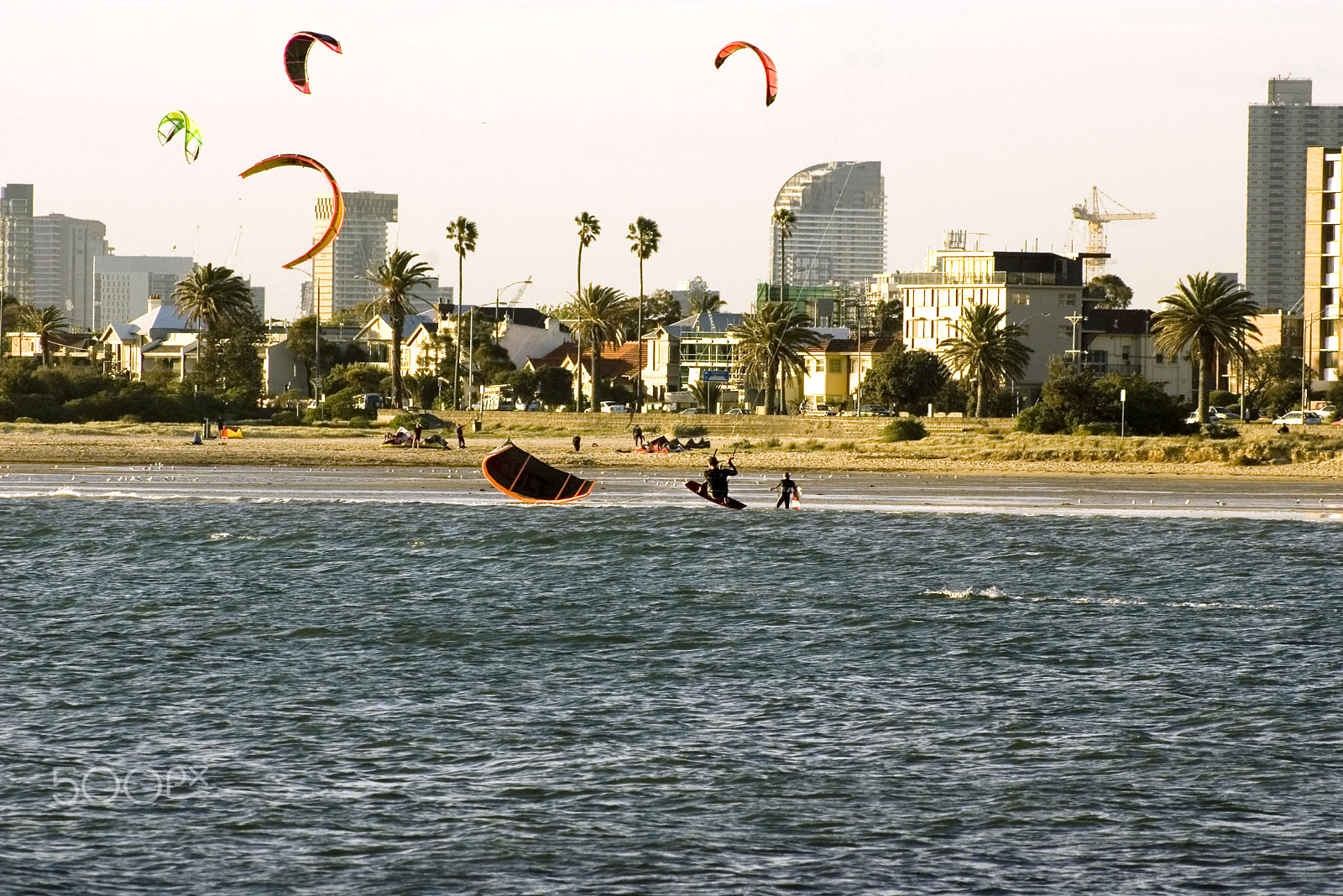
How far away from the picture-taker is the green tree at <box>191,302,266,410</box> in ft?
352

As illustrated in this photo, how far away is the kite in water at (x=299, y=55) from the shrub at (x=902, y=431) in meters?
30.0

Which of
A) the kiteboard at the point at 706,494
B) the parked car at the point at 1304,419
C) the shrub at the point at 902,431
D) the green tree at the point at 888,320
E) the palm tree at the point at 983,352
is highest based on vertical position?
the green tree at the point at 888,320

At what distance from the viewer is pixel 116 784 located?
670 inches

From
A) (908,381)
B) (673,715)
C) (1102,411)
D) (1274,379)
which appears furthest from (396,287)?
(673,715)

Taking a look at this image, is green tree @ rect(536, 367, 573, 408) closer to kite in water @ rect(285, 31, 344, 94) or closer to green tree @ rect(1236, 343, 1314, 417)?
green tree @ rect(1236, 343, 1314, 417)

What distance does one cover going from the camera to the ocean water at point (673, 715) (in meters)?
14.7

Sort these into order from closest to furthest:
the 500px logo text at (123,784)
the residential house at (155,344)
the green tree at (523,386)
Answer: the 500px logo text at (123,784) < the green tree at (523,386) < the residential house at (155,344)

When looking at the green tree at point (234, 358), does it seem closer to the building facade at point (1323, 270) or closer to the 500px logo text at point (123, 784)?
the building facade at point (1323, 270)

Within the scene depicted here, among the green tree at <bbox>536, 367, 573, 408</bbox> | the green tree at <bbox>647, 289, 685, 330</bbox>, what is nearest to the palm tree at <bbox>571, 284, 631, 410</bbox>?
the green tree at <bbox>536, 367, 573, 408</bbox>

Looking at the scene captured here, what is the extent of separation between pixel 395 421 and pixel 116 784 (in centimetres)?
6609

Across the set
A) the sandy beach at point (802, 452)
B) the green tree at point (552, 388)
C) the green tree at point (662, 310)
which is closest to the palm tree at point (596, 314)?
the green tree at point (552, 388)

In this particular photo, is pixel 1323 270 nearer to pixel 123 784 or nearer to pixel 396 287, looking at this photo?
pixel 396 287

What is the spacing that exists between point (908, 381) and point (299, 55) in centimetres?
5751

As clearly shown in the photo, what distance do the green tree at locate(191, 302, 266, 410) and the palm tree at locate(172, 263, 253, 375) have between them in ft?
4.93
